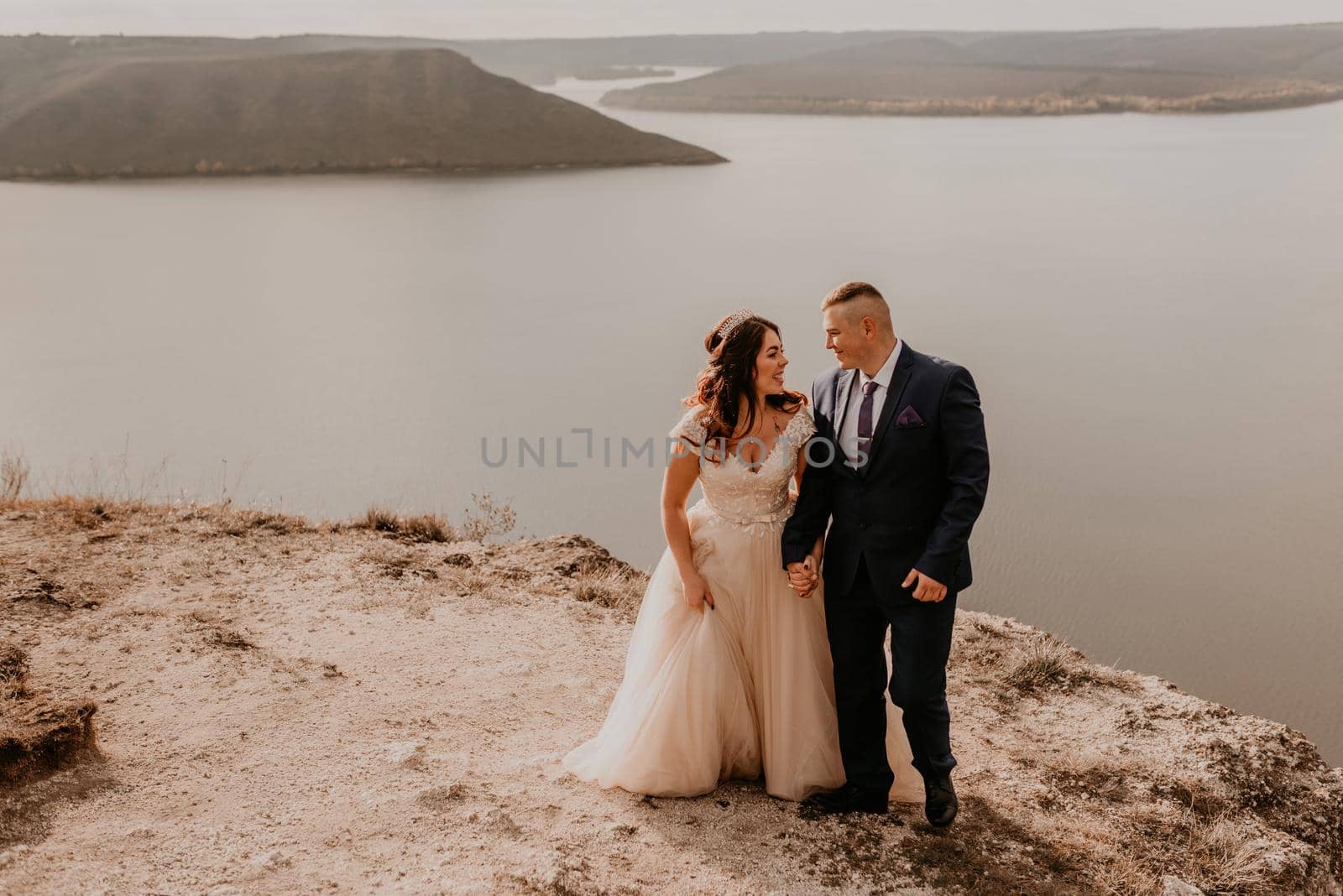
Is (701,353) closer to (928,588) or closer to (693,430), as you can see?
(693,430)

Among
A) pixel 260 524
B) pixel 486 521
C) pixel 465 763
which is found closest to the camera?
pixel 465 763

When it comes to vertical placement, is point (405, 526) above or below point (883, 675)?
below

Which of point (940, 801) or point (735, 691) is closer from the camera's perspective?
point (940, 801)

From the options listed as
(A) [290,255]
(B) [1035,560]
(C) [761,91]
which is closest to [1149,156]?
(A) [290,255]

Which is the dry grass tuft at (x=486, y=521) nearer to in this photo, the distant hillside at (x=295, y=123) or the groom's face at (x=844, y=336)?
the groom's face at (x=844, y=336)

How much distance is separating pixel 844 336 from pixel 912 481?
1.55 feet

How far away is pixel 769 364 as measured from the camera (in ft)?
10.3

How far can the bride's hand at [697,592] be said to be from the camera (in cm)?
328

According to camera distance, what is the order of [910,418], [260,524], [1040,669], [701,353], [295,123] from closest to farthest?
1. [910,418]
2. [1040,669]
3. [260,524]
4. [701,353]
5. [295,123]

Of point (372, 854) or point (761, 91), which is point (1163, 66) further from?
point (372, 854)

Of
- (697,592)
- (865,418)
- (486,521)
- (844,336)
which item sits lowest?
(486,521)

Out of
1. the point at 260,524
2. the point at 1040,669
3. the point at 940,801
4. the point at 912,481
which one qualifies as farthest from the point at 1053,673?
the point at 260,524

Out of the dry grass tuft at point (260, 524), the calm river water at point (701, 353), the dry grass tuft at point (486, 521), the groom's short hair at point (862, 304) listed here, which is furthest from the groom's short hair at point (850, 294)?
the calm river water at point (701, 353)

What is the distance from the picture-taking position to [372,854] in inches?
113
